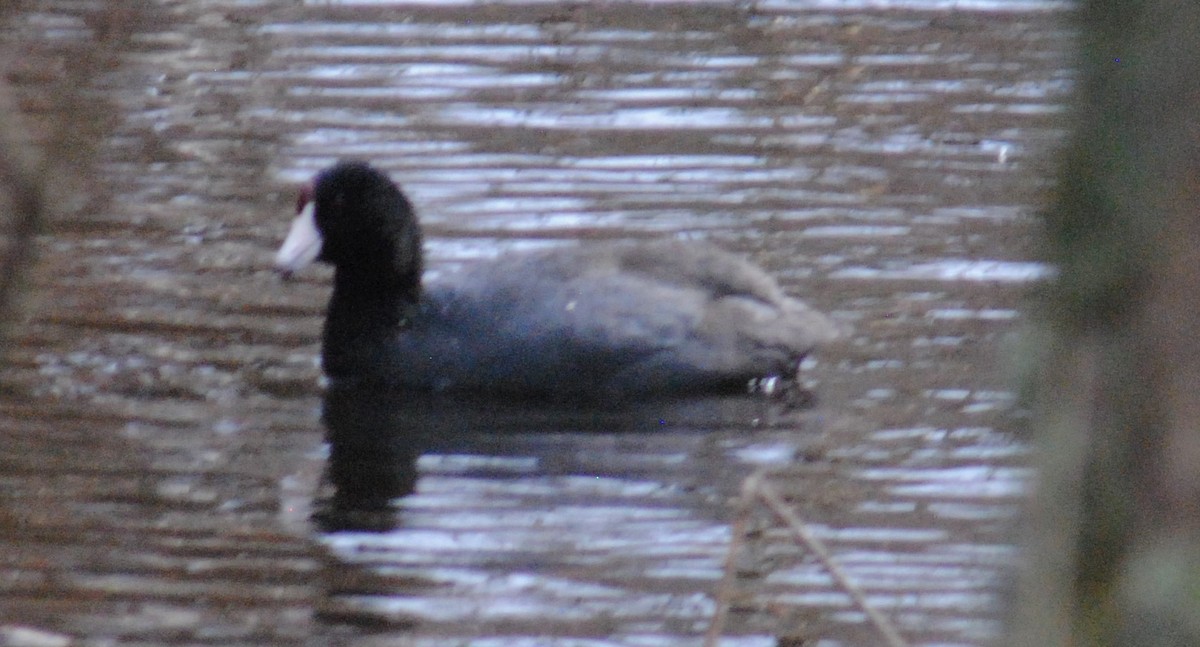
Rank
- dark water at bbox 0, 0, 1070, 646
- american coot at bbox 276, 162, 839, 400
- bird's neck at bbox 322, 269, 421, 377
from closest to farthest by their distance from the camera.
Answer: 1. dark water at bbox 0, 0, 1070, 646
2. american coot at bbox 276, 162, 839, 400
3. bird's neck at bbox 322, 269, 421, 377

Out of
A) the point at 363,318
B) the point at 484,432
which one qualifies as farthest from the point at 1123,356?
the point at 363,318

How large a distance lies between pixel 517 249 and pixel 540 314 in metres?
1.43

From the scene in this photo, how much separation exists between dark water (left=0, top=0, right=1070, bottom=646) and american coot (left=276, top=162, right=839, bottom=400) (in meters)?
0.22

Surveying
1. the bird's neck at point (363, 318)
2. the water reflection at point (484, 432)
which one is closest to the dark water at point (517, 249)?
the water reflection at point (484, 432)

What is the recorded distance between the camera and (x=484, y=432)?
735cm

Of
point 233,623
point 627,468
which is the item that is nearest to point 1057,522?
point 233,623

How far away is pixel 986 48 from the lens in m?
12.3

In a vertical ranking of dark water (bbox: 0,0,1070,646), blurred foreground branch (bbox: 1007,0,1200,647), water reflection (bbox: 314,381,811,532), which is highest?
blurred foreground branch (bbox: 1007,0,1200,647)

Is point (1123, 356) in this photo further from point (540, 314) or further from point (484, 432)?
point (540, 314)

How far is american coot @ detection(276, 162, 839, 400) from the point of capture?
7.59 metres

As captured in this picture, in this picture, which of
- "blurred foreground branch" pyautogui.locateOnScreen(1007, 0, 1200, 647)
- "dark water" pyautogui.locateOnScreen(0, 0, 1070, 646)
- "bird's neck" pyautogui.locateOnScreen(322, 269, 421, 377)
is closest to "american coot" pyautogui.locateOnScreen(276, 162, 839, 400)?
"bird's neck" pyautogui.locateOnScreen(322, 269, 421, 377)

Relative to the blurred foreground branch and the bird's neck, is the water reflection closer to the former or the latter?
the bird's neck

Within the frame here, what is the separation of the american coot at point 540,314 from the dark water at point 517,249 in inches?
8.6

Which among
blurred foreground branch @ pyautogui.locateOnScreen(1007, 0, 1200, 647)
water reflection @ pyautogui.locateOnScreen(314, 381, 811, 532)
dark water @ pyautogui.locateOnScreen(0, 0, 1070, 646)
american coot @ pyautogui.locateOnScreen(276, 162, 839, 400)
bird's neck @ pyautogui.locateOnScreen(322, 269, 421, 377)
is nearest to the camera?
blurred foreground branch @ pyautogui.locateOnScreen(1007, 0, 1200, 647)
